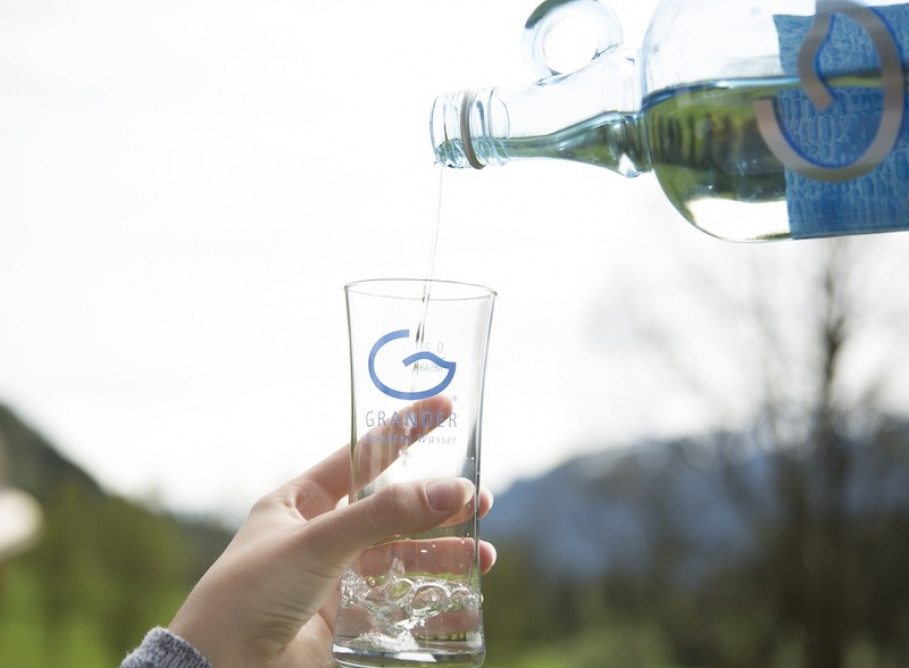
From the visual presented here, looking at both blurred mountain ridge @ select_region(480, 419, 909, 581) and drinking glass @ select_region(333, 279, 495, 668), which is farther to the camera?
blurred mountain ridge @ select_region(480, 419, 909, 581)

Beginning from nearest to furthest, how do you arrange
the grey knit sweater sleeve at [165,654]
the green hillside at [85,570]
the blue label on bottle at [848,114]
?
1. the blue label on bottle at [848,114]
2. the grey knit sweater sleeve at [165,654]
3. the green hillside at [85,570]

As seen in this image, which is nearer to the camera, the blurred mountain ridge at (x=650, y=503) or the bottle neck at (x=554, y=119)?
the bottle neck at (x=554, y=119)

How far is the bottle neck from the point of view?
3.79 ft

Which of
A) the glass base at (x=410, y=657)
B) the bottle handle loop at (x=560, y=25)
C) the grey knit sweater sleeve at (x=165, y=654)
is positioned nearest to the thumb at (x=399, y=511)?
the glass base at (x=410, y=657)

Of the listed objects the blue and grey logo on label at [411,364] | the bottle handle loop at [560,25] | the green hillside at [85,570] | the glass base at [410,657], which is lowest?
the green hillside at [85,570]

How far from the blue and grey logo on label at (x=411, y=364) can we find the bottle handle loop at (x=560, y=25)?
0.35 metres

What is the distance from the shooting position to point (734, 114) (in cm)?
111

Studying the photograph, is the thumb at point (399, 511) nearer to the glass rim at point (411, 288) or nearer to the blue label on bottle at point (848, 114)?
the glass rim at point (411, 288)

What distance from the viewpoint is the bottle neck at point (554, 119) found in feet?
3.79

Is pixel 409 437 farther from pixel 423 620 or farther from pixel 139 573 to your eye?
pixel 139 573

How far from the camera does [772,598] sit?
7281mm

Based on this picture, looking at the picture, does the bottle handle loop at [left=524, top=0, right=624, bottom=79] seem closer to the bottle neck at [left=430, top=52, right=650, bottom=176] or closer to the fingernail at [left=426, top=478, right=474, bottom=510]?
the bottle neck at [left=430, top=52, right=650, bottom=176]

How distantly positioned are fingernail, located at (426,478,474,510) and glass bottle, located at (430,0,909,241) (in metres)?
0.38

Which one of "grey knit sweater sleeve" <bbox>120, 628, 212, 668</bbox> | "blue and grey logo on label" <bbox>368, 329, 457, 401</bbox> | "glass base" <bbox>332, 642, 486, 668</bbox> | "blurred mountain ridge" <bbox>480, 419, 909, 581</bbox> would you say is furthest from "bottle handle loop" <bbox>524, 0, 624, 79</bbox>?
"blurred mountain ridge" <bbox>480, 419, 909, 581</bbox>
